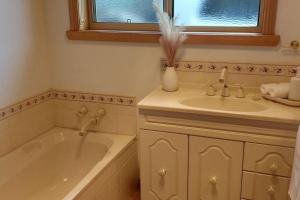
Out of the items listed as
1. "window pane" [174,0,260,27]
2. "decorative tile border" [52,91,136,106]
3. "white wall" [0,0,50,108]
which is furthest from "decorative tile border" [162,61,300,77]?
"white wall" [0,0,50,108]

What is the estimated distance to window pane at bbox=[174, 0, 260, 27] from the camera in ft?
6.23

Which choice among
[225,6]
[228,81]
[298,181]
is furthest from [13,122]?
[298,181]

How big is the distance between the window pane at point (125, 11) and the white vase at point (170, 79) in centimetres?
39

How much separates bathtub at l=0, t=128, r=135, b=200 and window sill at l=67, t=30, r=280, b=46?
677 millimetres

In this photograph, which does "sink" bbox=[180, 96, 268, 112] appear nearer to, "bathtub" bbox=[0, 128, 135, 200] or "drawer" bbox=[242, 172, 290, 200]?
"drawer" bbox=[242, 172, 290, 200]

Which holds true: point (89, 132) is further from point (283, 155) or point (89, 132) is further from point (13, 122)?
point (283, 155)

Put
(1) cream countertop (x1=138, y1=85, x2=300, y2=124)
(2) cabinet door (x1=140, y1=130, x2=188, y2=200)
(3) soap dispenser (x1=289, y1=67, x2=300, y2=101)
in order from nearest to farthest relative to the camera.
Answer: (1) cream countertop (x1=138, y1=85, x2=300, y2=124)
(3) soap dispenser (x1=289, y1=67, x2=300, y2=101)
(2) cabinet door (x1=140, y1=130, x2=188, y2=200)

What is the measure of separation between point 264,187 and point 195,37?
0.92m

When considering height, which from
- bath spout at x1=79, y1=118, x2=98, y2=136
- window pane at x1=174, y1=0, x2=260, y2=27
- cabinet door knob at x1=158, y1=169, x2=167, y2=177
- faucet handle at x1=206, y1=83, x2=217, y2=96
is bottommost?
cabinet door knob at x1=158, y1=169, x2=167, y2=177

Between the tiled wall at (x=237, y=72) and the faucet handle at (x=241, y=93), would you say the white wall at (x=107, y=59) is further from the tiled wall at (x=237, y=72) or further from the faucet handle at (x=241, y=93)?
the faucet handle at (x=241, y=93)

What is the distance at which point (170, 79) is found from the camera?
1.92 metres

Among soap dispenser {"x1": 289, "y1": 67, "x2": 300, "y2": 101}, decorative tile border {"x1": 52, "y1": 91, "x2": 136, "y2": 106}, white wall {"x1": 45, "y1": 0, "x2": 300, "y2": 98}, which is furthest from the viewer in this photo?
decorative tile border {"x1": 52, "y1": 91, "x2": 136, "y2": 106}

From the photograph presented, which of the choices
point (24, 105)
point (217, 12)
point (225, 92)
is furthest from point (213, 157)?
point (24, 105)

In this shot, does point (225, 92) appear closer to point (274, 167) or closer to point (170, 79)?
point (170, 79)
